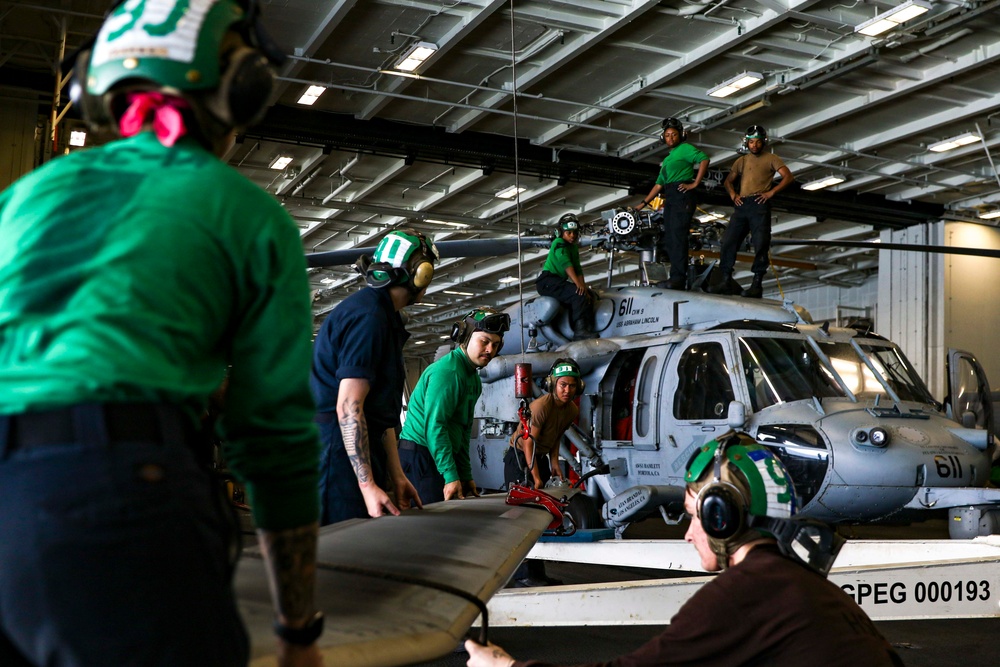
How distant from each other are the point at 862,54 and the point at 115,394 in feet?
43.2

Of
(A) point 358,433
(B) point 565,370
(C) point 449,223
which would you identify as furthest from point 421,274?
(C) point 449,223

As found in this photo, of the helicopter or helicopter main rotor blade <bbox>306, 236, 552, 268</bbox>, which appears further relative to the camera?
helicopter main rotor blade <bbox>306, 236, 552, 268</bbox>

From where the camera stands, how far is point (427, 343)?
4156 centimetres

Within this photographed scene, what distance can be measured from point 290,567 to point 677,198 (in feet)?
32.2

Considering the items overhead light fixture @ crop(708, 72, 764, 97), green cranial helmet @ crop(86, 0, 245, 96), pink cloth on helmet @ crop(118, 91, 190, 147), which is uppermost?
overhead light fixture @ crop(708, 72, 764, 97)

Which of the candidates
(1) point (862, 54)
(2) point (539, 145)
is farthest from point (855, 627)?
(2) point (539, 145)

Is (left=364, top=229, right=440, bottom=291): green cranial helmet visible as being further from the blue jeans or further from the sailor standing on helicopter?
the sailor standing on helicopter

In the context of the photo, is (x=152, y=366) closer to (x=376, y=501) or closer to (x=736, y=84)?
(x=376, y=501)

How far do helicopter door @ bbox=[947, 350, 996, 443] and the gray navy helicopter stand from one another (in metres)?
0.01

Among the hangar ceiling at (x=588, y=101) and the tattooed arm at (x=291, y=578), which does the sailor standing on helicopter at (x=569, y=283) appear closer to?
the hangar ceiling at (x=588, y=101)

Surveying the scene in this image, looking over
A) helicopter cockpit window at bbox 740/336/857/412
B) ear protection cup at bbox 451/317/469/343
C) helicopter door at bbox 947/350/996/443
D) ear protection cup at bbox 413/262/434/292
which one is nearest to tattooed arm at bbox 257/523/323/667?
ear protection cup at bbox 413/262/434/292

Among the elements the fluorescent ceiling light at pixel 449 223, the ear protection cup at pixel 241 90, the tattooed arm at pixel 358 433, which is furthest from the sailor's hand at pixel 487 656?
the fluorescent ceiling light at pixel 449 223

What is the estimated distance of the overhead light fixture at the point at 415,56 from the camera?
12141 millimetres

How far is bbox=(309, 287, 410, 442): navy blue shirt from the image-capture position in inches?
150
